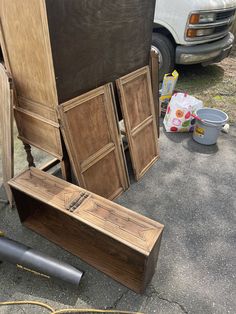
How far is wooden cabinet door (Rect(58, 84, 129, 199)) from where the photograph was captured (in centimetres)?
200

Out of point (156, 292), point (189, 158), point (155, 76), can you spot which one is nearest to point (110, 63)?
point (155, 76)

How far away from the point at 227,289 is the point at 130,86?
202 centimetres

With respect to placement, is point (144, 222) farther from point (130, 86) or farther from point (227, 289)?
Result: point (130, 86)

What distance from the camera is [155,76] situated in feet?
9.65

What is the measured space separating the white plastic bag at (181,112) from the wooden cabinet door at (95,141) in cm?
135

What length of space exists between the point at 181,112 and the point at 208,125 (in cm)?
42

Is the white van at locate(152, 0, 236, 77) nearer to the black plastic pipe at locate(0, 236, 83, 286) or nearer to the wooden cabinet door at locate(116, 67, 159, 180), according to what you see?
the wooden cabinet door at locate(116, 67, 159, 180)

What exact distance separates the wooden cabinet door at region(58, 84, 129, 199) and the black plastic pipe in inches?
26.4

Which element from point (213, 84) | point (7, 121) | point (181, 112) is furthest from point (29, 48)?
point (213, 84)

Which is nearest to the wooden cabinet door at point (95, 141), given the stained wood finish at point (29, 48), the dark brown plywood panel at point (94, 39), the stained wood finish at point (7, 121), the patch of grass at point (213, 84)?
the dark brown plywood panel at point (94, 39)

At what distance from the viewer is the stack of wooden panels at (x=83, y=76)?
1.71 m

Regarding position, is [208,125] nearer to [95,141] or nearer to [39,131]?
[95,141]

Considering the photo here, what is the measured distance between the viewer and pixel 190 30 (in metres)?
4.23

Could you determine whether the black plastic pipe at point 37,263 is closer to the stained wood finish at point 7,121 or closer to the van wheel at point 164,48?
the stained wood finish at point 7,121
